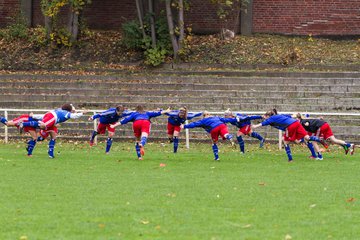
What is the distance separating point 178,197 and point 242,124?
11.0 metres

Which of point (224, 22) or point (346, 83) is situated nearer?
point (346, 83)

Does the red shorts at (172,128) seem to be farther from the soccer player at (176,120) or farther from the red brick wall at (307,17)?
the red brick wall at (307,17)

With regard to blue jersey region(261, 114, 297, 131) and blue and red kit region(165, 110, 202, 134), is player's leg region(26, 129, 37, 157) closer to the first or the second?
blue and red kit region(165, 110, 202, 134)

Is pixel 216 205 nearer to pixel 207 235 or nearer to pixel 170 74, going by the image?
pixel 207 235

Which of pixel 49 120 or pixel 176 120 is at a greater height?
pixel 49 120

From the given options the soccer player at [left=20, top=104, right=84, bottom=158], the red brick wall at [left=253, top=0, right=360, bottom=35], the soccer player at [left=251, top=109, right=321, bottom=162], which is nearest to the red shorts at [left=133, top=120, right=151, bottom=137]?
the soccer player at [left=20, top=104, right=84, bottom=158]

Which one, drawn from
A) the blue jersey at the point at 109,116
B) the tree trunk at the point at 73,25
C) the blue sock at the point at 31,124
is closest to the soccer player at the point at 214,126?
the blue jersey at the point at 109,116

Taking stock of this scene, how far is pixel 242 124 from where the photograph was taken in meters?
26.8

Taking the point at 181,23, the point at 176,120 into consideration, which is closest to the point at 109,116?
the point at 176,120

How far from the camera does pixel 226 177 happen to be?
A: 63.6ft

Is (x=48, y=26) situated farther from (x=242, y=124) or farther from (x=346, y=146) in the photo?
(x=346, y=146)

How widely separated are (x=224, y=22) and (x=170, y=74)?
480cm

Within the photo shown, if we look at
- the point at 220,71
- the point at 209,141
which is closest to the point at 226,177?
the point at 209,141

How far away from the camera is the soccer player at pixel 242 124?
2561 centimetres
